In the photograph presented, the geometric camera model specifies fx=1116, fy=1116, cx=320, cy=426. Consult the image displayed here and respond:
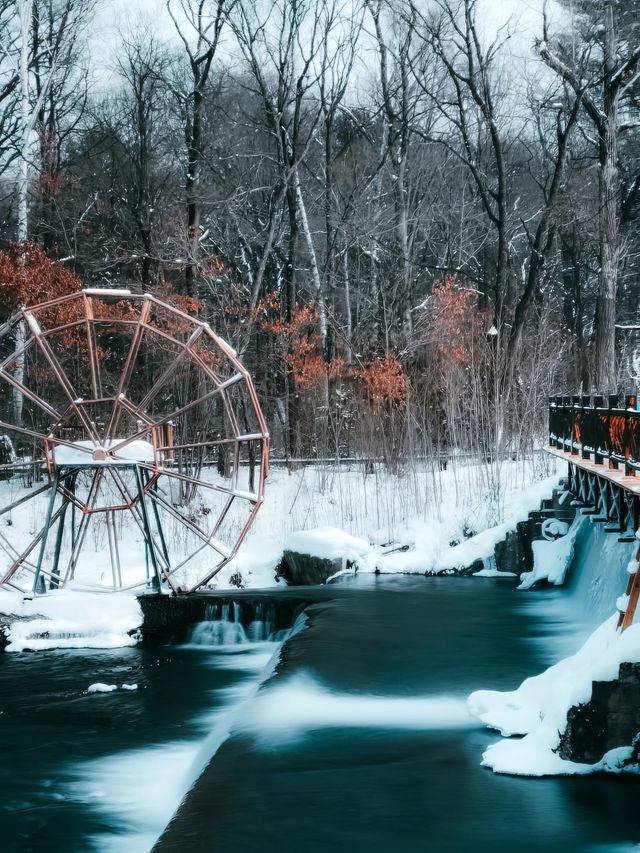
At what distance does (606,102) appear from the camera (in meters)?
29.0

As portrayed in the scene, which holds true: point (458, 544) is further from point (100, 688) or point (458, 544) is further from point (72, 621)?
point (100, 688)

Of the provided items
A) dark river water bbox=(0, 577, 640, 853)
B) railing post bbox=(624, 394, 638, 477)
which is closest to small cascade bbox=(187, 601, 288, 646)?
dark river water bbox=(0, 577, 640, 853)

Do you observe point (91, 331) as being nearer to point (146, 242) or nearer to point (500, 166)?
point (146, 242)

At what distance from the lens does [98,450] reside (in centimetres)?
1529

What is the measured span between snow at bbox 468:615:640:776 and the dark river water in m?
0.15

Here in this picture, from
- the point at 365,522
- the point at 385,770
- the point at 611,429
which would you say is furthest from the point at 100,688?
the point at 365,522

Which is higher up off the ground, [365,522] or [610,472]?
[610,472]

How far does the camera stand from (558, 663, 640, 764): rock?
28.3 feet

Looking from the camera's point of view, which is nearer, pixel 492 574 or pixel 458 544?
pixel 492 574

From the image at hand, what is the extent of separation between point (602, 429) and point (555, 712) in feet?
19.3

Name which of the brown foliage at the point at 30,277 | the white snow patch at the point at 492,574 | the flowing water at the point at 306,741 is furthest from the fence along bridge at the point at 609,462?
the brown foliage at the point at 30,277

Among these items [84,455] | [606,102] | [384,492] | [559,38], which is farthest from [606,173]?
[84,455]

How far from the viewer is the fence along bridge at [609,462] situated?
11780 mm

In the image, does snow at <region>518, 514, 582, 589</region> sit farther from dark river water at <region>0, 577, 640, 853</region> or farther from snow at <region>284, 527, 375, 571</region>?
snow at <region>284, 527, 375, 571</region>
